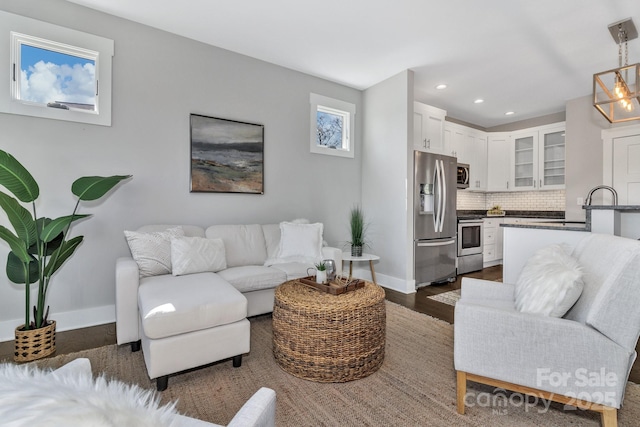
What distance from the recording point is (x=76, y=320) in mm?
2727

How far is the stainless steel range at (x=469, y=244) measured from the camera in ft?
15.9

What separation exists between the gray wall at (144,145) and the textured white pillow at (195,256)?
62cm

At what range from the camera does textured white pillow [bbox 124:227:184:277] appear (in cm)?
254

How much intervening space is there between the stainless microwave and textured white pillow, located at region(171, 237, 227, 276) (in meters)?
4.44

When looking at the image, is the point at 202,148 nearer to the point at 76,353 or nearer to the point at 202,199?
the point at 202,199

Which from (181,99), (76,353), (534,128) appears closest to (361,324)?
(76,353)

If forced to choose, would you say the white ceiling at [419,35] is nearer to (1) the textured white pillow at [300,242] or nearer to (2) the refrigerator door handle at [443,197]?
(2) the refrigerator door handle at [443,197]

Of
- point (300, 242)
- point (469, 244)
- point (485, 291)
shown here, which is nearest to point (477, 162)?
point (469, 244)

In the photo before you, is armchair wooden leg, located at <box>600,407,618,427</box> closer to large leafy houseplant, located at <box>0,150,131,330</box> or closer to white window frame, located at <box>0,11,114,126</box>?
large leafy houseplant, located at <box>0,150,131,330</box>

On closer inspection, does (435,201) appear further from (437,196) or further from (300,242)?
(300,242)

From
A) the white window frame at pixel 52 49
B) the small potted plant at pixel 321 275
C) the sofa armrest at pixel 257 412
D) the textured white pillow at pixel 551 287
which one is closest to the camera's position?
the sofa armrest at pixel 257 412

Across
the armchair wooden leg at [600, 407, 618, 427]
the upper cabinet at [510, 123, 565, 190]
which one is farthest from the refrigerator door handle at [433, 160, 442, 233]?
the armchair wooden leg at [600, 407, 618, 427]

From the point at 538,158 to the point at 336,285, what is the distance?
535 centimetres

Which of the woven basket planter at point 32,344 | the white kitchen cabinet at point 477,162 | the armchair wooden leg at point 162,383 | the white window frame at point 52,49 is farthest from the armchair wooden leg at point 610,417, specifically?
the white kitchen cabinet at point 477,162
